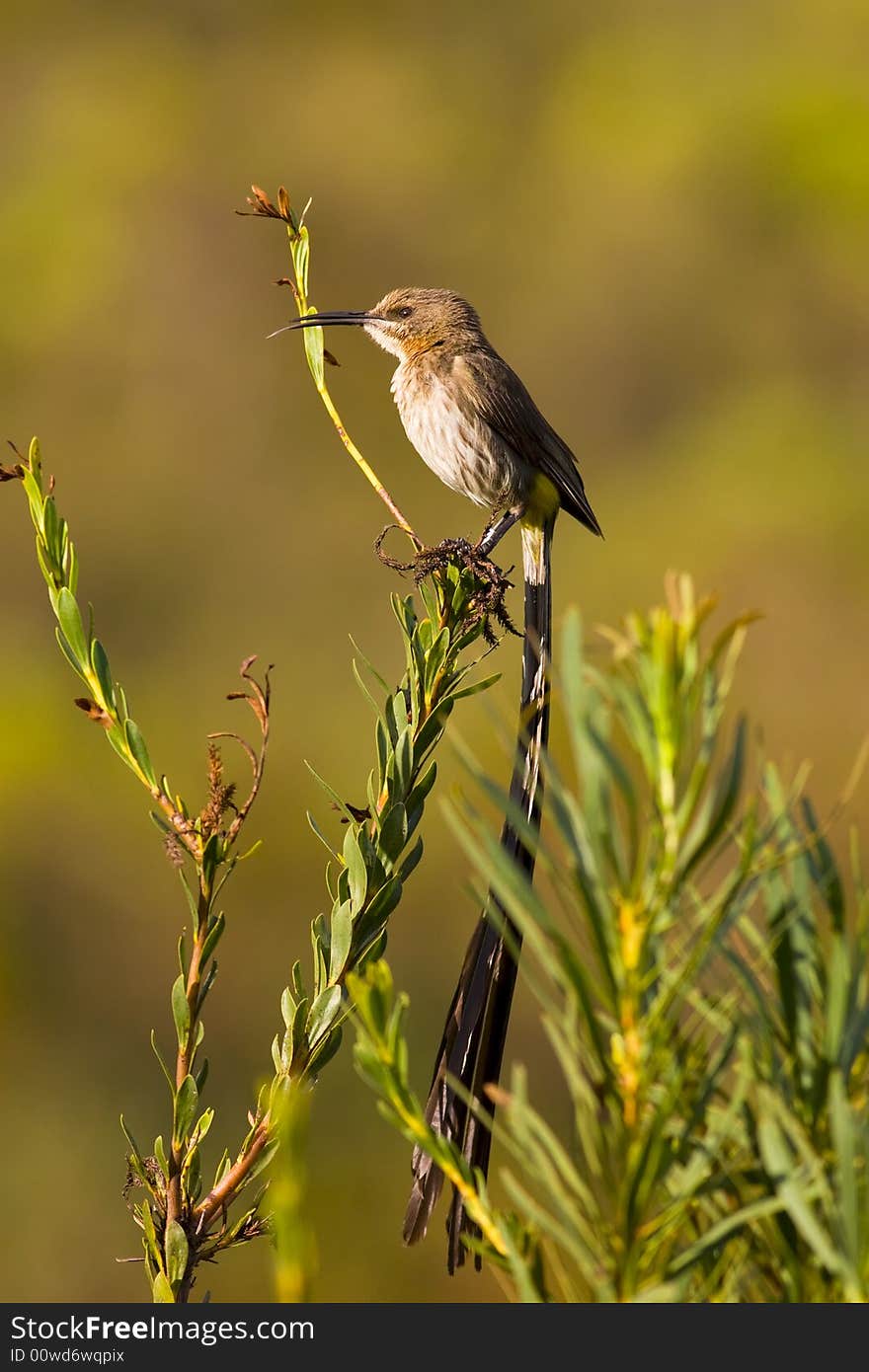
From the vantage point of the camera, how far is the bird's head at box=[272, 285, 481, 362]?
2562 mm

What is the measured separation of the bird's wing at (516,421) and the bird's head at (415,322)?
67 mm

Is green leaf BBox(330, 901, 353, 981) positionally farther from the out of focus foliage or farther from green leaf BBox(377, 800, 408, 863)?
the out of focus foliage

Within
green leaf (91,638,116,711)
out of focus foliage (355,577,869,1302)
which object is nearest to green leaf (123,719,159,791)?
green leaf (91,638,116,711)

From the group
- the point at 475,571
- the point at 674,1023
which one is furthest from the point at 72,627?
the point at 475,571

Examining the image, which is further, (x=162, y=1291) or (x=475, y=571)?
(x=475, y=571)

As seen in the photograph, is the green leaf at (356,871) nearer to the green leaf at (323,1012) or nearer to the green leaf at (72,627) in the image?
the green leaf at (323,1012)

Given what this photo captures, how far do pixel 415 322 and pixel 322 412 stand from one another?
82.4 inches

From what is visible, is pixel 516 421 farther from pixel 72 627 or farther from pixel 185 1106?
pixel 185 1106

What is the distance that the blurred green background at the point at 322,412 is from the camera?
3654 mm

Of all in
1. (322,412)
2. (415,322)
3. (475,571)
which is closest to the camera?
(475,571)

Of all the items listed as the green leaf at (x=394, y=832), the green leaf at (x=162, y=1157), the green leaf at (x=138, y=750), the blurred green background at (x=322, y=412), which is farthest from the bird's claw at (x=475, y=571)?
the blurred green background at (x=322, y=412)

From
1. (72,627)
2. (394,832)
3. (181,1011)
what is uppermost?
(72,627)

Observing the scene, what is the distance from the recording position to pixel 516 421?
2.46m

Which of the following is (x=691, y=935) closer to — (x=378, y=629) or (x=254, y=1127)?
(x=254, y=1127)
